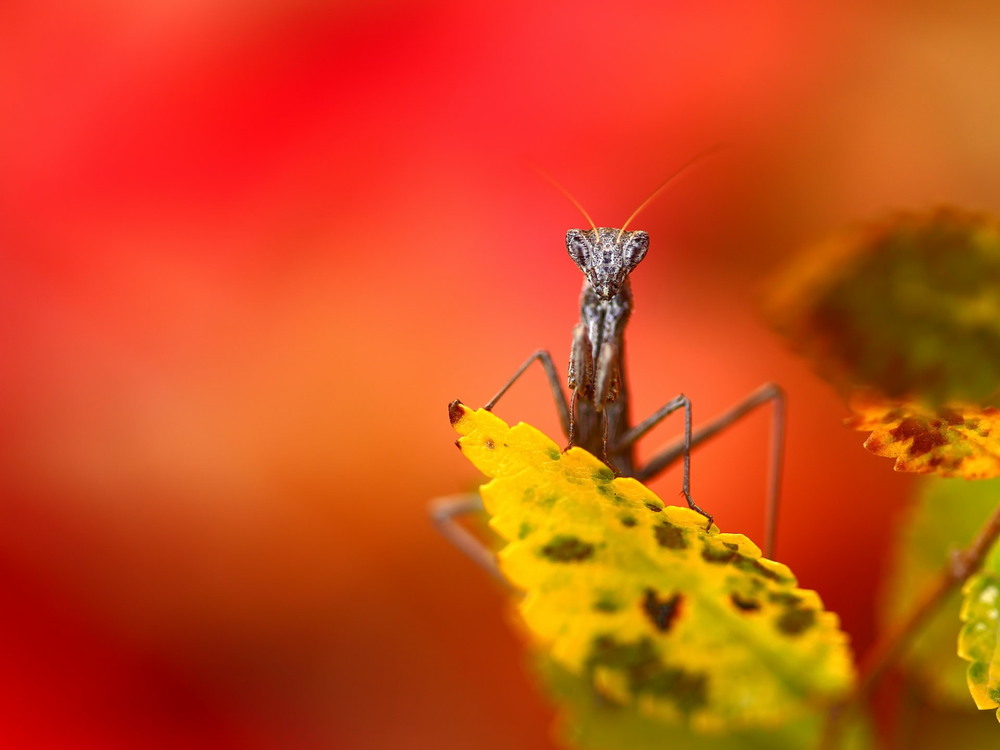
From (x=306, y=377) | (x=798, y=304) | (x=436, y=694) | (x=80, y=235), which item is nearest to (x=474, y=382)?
(x=306, y=377)

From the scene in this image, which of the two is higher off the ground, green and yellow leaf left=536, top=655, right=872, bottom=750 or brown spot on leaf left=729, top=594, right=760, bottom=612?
green and yellow leaf left=536, top=655, right=872, bottom=750

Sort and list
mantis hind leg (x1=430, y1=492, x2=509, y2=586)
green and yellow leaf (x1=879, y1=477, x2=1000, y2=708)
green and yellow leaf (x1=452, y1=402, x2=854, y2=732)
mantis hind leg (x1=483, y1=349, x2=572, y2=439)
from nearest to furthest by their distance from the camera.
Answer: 1. green and yellow leaf (x1=452, y1=402, x2=854, y2=732)
2. green and yellow leaf (x1=879, y1=477, x2=1000, y2=708)
3. mantis hind leg (x1=483, y1=349, x2=572, y2=439)
4. mantis hind leg (x1=430, y1=492, x2=509, y2=586)

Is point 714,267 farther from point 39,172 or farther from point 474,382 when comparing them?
point 39,172

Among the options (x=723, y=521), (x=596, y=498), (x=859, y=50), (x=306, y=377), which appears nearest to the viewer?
(x=596, y=498)

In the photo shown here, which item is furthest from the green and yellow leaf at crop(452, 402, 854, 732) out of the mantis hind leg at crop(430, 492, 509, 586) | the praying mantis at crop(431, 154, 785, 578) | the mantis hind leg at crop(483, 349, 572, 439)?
the mantis hind leg at crop(430, 492, 509, 586)

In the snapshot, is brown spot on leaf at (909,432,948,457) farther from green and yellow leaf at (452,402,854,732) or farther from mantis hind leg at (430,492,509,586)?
mantis hind leg at (430,492,509,586)

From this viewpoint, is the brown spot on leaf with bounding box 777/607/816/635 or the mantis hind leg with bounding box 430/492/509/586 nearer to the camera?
the brown spot on leaf with bounding box 777/607/816/635

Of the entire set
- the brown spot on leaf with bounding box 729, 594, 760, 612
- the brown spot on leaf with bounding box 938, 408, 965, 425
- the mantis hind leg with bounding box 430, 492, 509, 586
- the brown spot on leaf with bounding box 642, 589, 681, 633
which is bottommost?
the brown spot on leaf with bounding box 642, 589, 681, 633

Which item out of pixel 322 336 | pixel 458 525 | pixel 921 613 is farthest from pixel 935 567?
pixel 322 336
